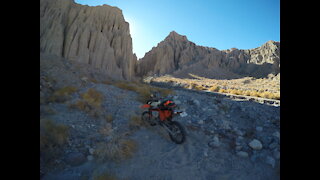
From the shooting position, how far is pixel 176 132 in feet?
16.2

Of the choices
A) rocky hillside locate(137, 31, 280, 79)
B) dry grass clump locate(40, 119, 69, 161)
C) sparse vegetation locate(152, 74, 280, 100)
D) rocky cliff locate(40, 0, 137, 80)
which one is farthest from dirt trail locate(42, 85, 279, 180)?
rocky hillside locate(137, 31, 280, 79)

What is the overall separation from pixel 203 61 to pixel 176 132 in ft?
239

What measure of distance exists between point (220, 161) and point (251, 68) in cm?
8562

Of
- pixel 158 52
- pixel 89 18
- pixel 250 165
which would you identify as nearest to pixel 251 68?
pixel 158 52

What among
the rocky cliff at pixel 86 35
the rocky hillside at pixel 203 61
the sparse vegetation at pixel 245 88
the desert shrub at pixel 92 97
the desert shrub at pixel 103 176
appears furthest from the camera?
the rocky hillside at pixel 203 61

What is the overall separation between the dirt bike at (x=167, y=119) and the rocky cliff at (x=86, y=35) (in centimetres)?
1423

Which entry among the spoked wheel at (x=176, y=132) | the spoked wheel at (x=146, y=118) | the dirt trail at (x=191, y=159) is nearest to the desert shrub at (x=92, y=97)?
the dirt trail at (x=191, y=159)

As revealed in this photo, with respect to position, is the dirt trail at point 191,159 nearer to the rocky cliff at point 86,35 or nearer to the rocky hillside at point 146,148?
the rocky hillside at point 146,148

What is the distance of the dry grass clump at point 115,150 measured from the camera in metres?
3.62

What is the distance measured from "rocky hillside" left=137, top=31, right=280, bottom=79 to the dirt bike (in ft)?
180

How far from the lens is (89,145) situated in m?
4.04

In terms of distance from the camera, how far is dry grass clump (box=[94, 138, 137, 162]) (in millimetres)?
3623

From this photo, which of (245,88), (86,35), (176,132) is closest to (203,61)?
(245,88)

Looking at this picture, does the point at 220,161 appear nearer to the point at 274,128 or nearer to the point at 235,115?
the point at 274,128
